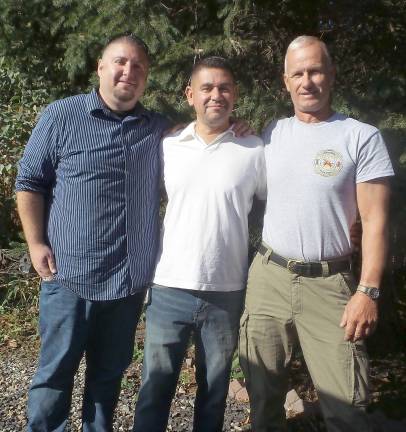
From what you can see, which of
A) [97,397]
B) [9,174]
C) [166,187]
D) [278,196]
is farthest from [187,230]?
[9,174]

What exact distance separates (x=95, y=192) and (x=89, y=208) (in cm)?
8

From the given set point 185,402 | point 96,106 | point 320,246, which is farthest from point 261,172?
point 185,402

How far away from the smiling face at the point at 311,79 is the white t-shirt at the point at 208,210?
327mm

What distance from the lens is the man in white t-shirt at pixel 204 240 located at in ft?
10.2

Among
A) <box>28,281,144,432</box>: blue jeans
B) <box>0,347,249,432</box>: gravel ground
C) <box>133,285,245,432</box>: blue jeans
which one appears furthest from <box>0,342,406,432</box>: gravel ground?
<box>133,285,245,432</box>: blue jeans

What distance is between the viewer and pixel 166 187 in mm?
3195

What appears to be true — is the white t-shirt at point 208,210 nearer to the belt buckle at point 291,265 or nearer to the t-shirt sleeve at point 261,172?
the t-shirt sleeve at point 261,172

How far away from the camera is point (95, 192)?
123 inches

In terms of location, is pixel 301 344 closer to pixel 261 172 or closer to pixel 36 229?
pixel 261 172

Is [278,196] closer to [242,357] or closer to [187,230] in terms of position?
[187,230]

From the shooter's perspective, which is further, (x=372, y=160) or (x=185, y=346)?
(x=185, y=346)

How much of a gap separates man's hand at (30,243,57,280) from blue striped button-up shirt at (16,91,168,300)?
0.04 meters

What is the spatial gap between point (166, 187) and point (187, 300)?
0.58 m

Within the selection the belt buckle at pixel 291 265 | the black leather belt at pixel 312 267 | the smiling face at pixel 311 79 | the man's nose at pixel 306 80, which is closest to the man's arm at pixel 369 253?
the black leather belt at pixel 312 267
